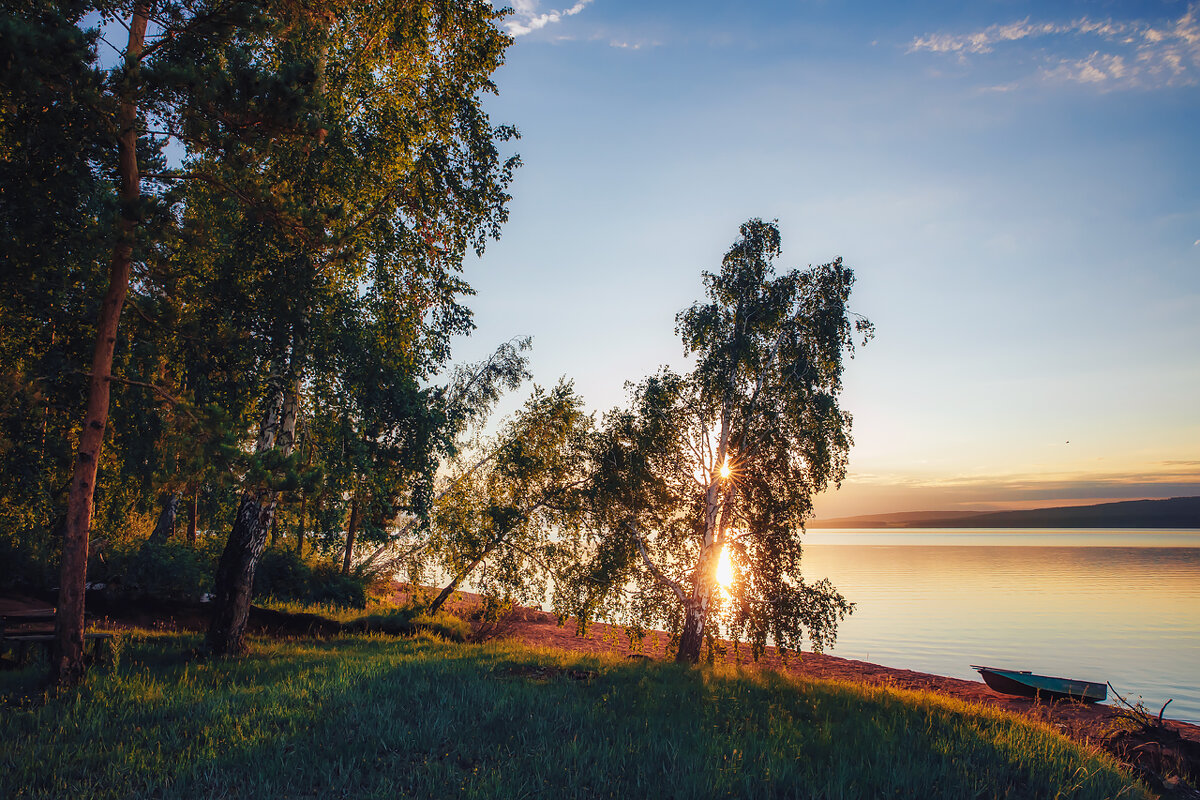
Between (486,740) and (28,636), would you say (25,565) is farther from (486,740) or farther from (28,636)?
(486,740)

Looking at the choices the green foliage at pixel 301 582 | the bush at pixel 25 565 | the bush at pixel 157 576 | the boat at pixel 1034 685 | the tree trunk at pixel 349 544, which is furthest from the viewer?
the tree trunk at pixel 349 544

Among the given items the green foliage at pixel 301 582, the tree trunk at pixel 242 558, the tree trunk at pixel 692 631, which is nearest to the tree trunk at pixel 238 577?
the tree trunk at pixel 242 558

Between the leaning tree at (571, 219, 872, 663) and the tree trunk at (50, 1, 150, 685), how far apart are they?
1087cm

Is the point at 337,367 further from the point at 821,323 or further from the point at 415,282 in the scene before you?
the point at 821,323

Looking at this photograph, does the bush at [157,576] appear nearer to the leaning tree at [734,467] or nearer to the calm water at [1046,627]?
the leaning tree at [734,467]

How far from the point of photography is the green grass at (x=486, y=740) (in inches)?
217

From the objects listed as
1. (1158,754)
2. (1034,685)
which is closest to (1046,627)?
(1034,685)

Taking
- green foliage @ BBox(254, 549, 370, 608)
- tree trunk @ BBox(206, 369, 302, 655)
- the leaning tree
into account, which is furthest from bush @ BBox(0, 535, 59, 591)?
the leaning tree

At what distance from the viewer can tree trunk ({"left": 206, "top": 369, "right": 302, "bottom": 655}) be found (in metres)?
11.1

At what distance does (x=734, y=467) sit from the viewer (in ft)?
51.1

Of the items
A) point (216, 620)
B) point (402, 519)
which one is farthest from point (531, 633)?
point (216, 620)

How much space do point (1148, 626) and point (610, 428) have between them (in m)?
34.5

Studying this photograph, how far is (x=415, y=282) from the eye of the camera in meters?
12.3

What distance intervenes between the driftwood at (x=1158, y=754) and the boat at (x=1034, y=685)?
8117 millimetres
